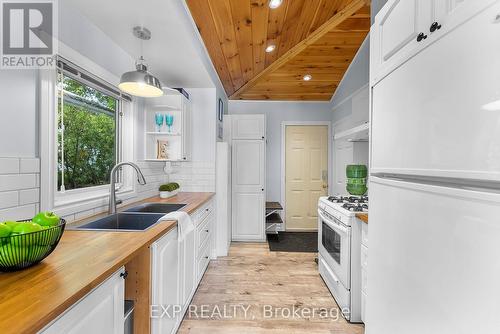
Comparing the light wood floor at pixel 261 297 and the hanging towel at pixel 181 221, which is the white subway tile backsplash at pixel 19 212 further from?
the light wood floor at pixel 261 297

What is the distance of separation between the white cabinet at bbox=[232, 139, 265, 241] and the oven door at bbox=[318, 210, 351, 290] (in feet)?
4.51

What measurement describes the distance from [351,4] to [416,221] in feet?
8.22

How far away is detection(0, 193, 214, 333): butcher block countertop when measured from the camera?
0.63 meters

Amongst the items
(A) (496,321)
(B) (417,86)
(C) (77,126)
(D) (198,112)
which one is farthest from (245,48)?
(A) (496,321)

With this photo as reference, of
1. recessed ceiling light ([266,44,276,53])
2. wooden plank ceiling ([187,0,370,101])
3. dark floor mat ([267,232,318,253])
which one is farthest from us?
dark floor mat ([267,232,318,253])

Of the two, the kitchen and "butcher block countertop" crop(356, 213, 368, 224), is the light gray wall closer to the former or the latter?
the kitchen

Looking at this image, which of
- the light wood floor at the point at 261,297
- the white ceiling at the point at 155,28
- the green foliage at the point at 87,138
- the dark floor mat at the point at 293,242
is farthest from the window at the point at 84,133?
the dark floor mat at the point at 293,242

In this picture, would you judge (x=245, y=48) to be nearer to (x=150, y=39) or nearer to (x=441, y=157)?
(x=150, y=39)

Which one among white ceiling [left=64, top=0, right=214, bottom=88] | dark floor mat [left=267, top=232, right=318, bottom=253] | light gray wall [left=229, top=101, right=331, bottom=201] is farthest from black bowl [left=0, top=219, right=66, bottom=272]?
light gray wall [left=229, top=101, right=331, bottom=201]

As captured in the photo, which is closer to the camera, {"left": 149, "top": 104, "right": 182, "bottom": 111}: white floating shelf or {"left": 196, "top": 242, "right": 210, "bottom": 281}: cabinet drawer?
{"left": 196, "top": 242, "right": 210, "bottom": 281}: cabinet drawer

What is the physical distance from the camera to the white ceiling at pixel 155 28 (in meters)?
1.61

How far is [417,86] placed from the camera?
3.02ft

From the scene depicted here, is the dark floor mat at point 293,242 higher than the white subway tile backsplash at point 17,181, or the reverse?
the white subway tile backsplash at point 17,181

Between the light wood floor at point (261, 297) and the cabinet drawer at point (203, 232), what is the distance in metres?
0.43
